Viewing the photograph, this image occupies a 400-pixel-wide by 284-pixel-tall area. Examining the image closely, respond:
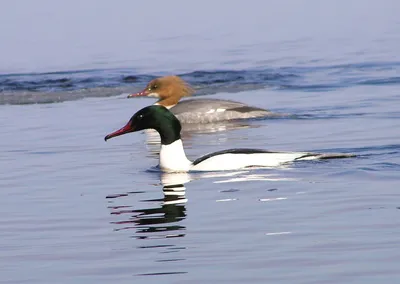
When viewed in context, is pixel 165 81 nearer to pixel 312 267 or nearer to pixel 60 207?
pixel 60 207

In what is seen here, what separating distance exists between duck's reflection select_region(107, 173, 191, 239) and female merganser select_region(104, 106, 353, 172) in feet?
2.93

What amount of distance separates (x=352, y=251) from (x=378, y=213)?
155 centimetres

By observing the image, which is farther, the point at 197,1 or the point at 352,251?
the point at 197,1

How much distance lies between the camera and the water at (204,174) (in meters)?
8.94

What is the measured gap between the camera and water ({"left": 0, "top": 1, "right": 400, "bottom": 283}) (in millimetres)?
8938

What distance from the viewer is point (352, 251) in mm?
8914

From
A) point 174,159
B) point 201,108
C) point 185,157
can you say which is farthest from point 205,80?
point 174,159

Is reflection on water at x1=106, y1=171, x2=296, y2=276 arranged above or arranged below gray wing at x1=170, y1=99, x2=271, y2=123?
below

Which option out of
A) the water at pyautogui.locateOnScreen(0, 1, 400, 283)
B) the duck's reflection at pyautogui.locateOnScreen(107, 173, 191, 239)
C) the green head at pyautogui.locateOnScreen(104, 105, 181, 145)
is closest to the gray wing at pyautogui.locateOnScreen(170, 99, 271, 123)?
the water at pyautogui.locateOnScreen(0, 1, 400, 283)

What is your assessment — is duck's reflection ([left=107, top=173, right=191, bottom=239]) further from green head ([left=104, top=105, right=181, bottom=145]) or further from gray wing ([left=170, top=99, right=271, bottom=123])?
gray wing ([left=170, top=99, right=271, bottom=123])

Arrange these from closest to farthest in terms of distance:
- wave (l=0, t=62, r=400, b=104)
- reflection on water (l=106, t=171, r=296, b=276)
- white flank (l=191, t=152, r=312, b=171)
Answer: reflection on water (l=106, t=171, r=296, b=276) → white flank (l=191, t=152, r=312, b=171) → wave (l=0, t=62, r=400, b=104)

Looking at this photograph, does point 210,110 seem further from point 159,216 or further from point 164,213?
point 159,216

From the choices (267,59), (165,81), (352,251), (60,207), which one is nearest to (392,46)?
(267,59)

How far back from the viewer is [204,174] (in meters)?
13.5
